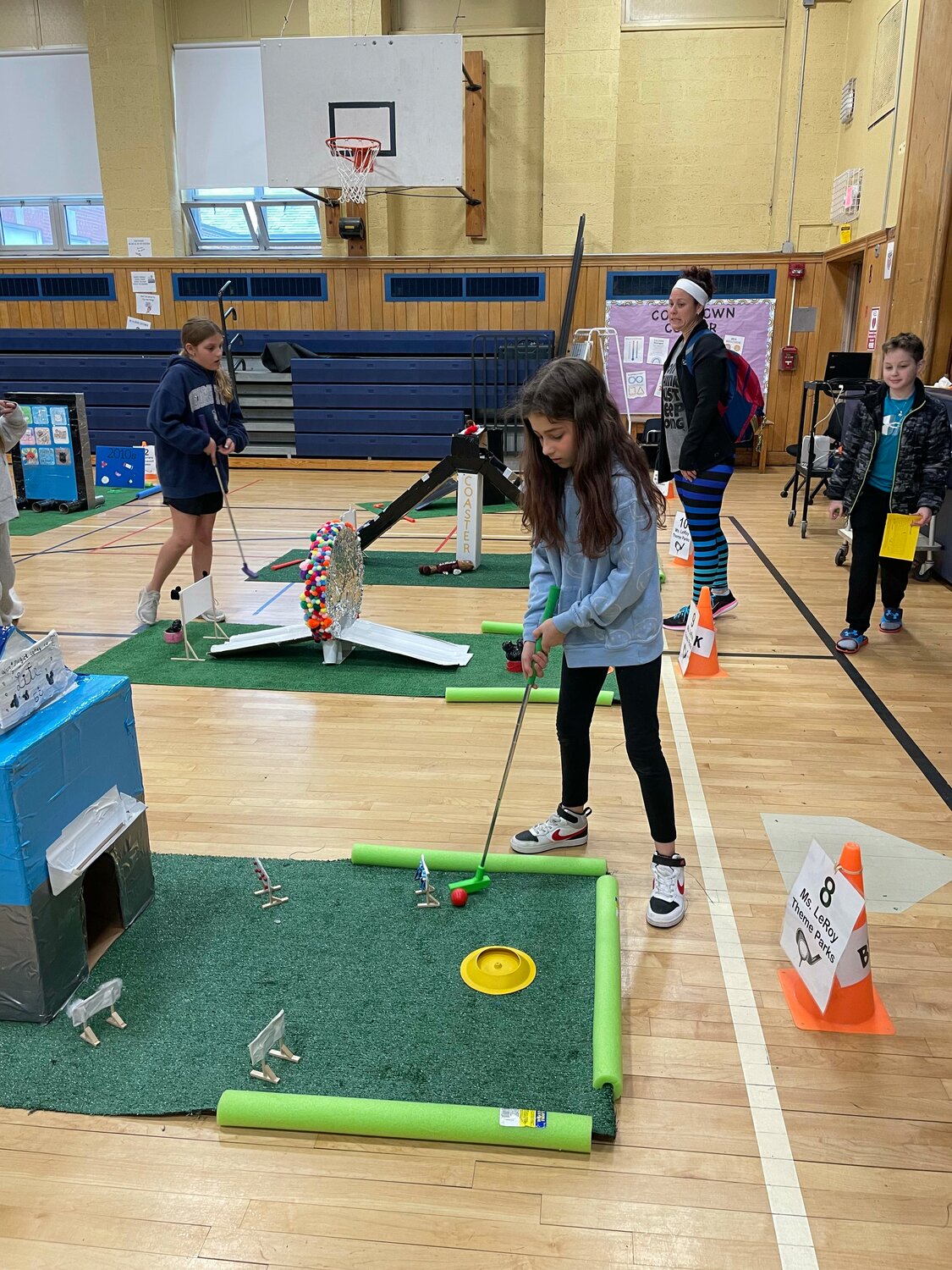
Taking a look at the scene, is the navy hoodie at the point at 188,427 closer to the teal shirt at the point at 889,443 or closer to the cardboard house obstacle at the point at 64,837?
the cardboard house obstacle at the point at 64,837

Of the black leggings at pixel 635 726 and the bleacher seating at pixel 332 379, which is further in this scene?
the bleacher seating at pixel 332 379

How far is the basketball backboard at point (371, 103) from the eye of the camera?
905 cm

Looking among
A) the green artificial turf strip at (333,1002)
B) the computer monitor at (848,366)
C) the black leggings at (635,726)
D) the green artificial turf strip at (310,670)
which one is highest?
the computer monitor at (848,366)

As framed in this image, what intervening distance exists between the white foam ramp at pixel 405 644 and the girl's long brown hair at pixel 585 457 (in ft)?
6.91

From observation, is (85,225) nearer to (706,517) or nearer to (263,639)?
(263,639)

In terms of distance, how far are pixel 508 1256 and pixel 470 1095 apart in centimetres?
32

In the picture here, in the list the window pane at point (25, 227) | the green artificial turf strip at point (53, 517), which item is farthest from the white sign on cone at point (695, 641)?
the window pane at point (25, 227)

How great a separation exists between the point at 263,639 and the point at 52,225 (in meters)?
9.70

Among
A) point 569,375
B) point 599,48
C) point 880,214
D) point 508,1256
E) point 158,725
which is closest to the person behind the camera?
point 508,1256

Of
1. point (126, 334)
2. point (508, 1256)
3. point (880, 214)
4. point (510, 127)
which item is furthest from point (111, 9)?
point (508, 1256)

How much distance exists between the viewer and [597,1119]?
1.75m

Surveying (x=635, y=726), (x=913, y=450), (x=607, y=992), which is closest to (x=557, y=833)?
(x=635, y=726)

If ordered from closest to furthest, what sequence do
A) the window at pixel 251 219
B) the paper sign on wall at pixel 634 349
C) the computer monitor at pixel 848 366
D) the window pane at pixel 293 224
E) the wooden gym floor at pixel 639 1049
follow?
the wooden gym floor at pixel 639 1049 → the computer monitor at pixel 848 366 → the paper sign on wall at pixel 634 349 → the window at pixel 251 219 → the window pane at pixel 293 224

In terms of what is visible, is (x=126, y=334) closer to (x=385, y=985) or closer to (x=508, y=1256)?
(x=385, y=985)
